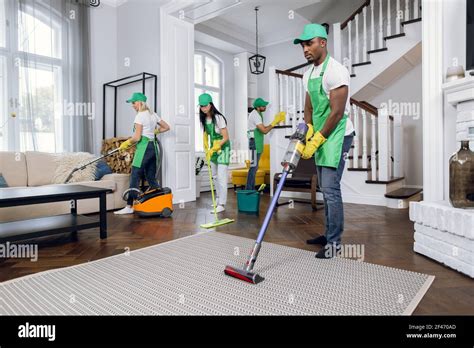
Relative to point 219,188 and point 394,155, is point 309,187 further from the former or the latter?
point 394,155

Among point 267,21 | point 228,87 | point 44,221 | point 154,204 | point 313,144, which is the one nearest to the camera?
point 313,144

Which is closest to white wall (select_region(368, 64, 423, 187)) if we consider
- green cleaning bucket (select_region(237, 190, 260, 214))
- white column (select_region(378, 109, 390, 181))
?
white column (select_region(378, 109, 390, 181))

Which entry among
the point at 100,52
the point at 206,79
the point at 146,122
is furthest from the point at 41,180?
the point at 206,79

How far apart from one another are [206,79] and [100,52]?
269 centimetres

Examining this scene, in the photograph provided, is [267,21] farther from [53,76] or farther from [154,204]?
[154,204]

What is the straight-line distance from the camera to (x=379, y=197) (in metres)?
4.26

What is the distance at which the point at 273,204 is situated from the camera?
1763 millimetres

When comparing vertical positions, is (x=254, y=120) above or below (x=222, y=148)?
above

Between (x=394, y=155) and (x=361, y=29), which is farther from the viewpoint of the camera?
(x=361, y=29)

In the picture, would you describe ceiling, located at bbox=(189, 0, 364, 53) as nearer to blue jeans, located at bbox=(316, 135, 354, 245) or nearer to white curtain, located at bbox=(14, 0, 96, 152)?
white curtain, located at bbox=(14, 0, 96, 152)

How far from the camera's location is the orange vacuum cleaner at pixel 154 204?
3.46m

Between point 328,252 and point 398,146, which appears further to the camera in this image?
point 398,146
